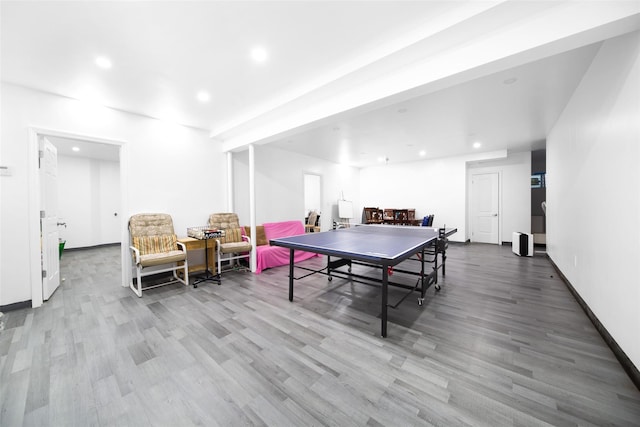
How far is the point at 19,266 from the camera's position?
296 centimetres

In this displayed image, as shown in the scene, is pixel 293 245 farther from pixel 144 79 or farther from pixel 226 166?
pixel 226 166

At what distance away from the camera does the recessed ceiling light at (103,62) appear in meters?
2.52

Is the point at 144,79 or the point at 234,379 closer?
the point at 234,379

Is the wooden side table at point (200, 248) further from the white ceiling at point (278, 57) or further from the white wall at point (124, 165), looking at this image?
the white ceiling at point (278, 57)

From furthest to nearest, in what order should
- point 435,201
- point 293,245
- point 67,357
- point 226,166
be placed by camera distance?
point 435,201, point 226,166, point 293,245, point 67,357

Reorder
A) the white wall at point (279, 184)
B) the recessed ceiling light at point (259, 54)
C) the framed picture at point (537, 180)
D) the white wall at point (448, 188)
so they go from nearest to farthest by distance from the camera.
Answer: the recessed ceiling light at point (259, 54)
the white wall at point (279, 184)
the white wall at point (448, 188)
the framed picture at point (537, 180)

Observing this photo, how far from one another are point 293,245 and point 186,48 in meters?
2.39

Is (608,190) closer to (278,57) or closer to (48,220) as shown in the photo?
(278,57)

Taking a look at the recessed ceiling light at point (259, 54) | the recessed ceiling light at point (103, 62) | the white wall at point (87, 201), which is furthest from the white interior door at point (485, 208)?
the white wall at point (87, 201)

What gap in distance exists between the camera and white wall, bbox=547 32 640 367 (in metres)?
1.74

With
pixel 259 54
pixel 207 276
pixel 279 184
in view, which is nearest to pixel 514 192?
pixel 279 184

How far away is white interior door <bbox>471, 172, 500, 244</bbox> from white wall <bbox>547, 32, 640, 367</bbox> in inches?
173

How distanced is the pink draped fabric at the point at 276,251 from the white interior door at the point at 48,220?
9.49 feet

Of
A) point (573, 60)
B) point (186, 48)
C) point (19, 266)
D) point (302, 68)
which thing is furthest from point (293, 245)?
point (573, 60)
